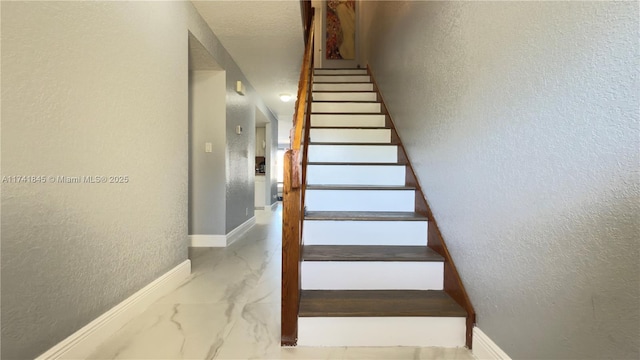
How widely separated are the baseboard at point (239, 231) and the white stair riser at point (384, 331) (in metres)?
2.30

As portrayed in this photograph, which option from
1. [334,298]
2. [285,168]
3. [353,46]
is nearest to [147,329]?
[334,298]

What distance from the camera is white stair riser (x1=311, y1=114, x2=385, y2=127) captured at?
9.73 ft

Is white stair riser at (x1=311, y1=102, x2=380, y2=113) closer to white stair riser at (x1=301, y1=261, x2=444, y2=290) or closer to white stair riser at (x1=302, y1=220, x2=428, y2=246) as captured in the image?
white stair riser at (x1=302, y1=220, x2=428, y2=246)

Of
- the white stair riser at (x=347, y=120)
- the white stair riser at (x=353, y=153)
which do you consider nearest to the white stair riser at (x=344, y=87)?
the white stair riser at (x=347, y=120)

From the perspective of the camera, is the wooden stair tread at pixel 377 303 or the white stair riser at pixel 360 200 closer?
the wooden stair tread at pixel 377 303

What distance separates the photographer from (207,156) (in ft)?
10.5

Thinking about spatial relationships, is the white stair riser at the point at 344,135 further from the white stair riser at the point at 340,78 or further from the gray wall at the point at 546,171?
the white stair riser at the point at 340,78

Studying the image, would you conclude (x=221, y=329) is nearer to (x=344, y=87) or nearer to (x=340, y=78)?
(x=344, y=87)

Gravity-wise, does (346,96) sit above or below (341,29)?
below

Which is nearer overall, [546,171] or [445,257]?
[546,171]

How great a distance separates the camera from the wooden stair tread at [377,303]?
1272 mm

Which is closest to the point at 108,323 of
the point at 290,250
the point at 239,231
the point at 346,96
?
the point at 290,250

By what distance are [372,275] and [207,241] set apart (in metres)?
2.37

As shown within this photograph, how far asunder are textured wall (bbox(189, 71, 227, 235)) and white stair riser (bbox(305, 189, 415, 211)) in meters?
1.62
